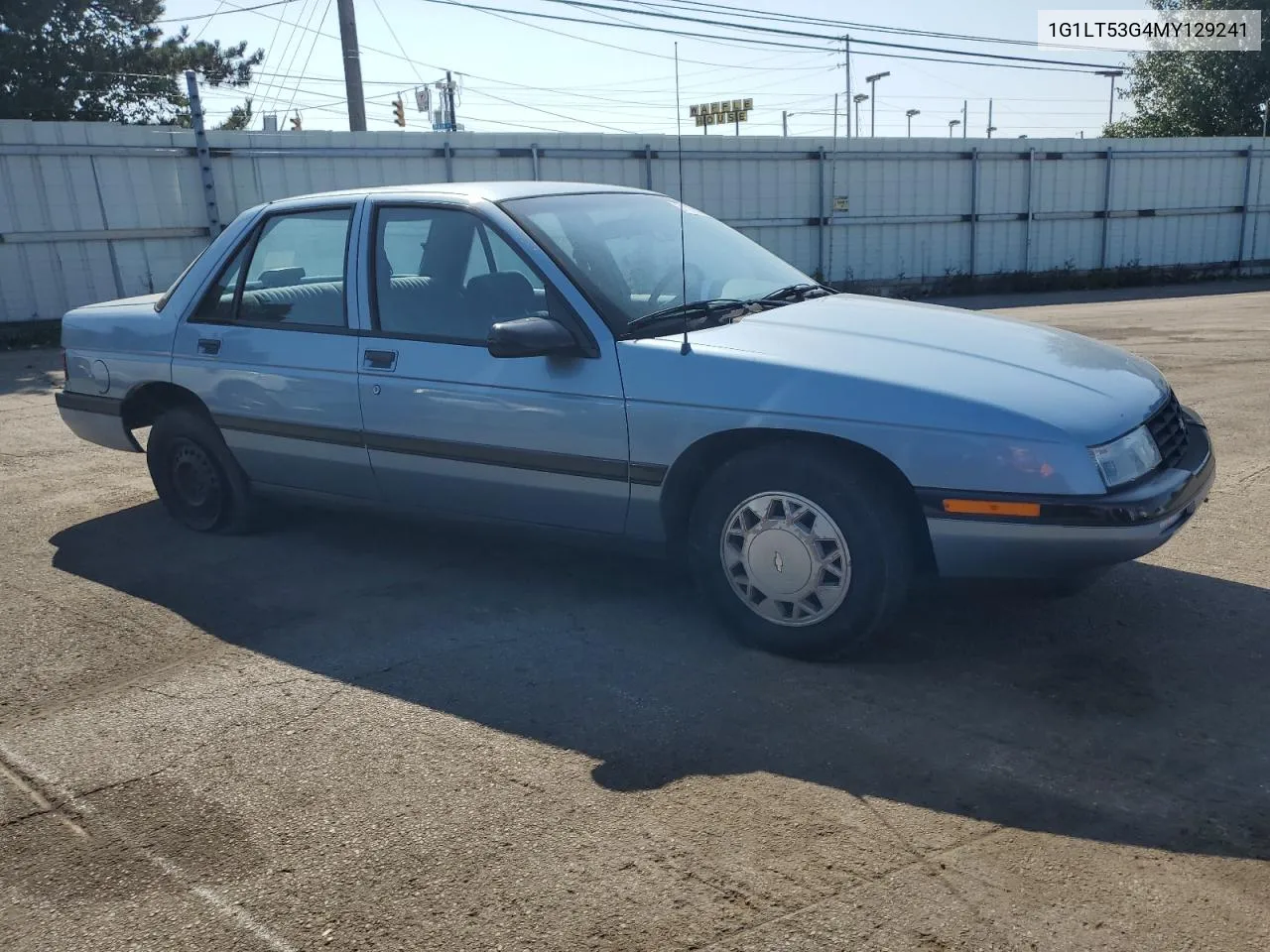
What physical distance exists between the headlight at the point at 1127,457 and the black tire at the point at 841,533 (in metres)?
0.62

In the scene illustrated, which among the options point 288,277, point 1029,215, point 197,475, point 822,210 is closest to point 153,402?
point 197,475

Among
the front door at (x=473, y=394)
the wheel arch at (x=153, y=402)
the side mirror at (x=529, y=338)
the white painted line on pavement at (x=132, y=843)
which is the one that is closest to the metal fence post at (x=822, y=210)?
the wheel arch at (x=153, y=402)

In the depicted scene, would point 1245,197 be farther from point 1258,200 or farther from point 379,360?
point 379,360

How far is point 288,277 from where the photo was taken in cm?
504

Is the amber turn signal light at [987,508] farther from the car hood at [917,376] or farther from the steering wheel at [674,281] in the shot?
the steering wheel at [674,281]

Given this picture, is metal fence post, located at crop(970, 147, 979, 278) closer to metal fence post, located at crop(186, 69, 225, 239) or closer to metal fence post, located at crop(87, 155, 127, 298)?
metal fence post, located at crop(186, 69, 225, 239)

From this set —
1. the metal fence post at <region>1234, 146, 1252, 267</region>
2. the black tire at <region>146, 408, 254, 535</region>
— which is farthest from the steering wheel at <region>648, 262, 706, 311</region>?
the metal fence post at <region>1234, 146, 1252, 267</region>

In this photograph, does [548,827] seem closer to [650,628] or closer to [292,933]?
[292,933]

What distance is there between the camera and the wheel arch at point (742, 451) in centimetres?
Answer: 363

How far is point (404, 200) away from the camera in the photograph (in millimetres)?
4691

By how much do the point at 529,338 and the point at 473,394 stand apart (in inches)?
18.5

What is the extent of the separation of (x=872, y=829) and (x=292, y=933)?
1379 millimetres

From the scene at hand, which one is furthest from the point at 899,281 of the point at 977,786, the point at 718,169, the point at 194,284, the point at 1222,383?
the point at 977,786

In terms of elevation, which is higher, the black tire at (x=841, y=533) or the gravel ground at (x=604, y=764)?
the black tire at (x=841, y=533)
